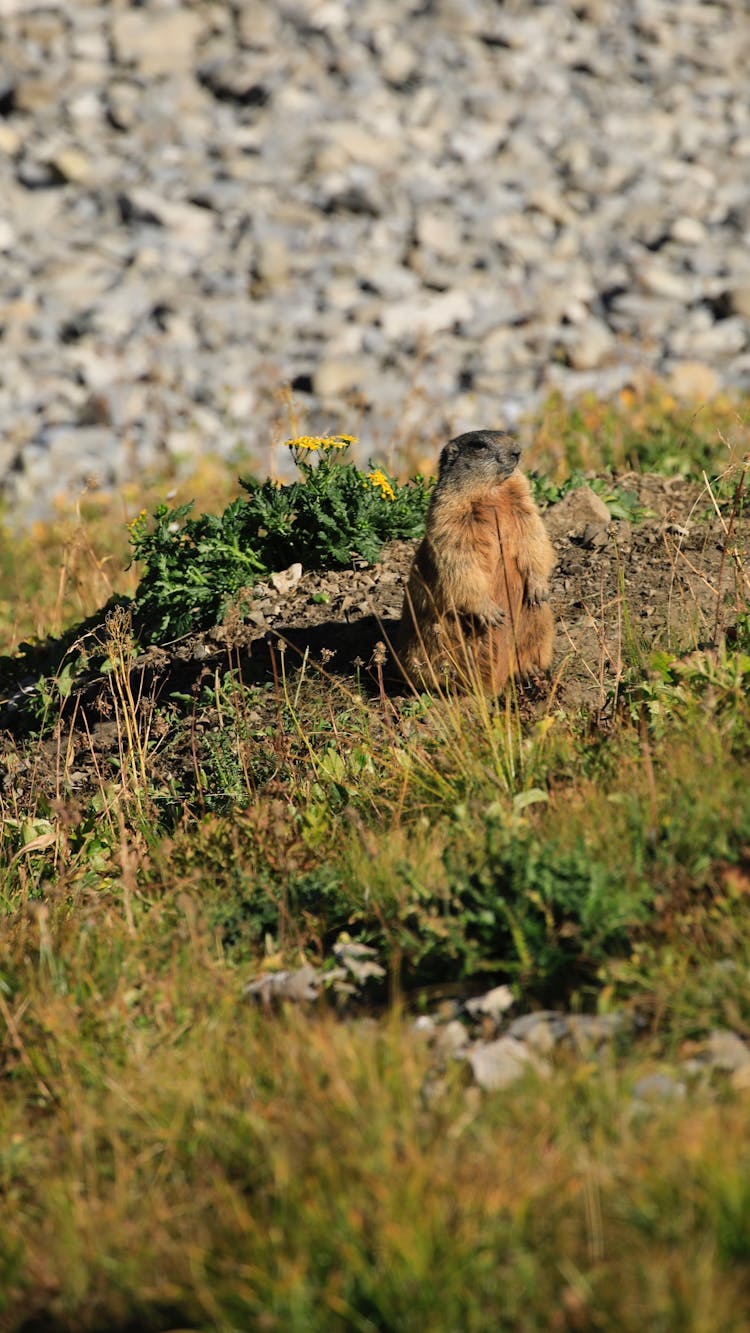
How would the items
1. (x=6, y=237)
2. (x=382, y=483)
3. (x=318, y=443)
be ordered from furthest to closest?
(x=6, y=237), (x=382, y=483), (x=318, y=443)

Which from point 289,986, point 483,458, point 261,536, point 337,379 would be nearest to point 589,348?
point 337,379

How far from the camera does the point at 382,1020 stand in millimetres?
4016

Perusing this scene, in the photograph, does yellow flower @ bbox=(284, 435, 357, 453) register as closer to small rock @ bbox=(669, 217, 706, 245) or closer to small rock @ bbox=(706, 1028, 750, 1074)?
small rock @ bbox=(706, 1028, 750, 1074)

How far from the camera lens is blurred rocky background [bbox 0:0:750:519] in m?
15.0

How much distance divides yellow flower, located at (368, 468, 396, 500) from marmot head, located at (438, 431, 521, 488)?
3.53ft

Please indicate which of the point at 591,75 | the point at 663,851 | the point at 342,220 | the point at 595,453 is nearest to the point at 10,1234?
the point at 663,851

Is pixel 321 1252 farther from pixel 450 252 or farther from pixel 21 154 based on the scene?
pixel 21 154

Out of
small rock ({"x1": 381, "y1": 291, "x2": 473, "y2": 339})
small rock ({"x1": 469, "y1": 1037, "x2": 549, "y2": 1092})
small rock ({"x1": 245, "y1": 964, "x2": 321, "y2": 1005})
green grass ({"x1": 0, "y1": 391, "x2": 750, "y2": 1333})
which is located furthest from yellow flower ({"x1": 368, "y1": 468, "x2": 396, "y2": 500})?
small rock ({"x1": 381, "y1": 291, "x2": 473, "y2": 339})

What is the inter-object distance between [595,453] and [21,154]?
12.0 m

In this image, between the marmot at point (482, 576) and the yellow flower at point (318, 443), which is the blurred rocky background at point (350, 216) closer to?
the yellow flower at point (318, 443)

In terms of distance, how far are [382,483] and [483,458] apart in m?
1.28

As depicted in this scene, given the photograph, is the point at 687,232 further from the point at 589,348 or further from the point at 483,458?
the point at 483,458

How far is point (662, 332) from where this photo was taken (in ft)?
52.8

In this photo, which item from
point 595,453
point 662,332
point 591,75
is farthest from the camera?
point 591,75
